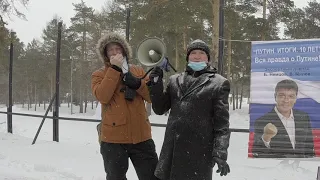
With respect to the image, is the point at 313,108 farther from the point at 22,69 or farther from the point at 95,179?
the point at 22,69

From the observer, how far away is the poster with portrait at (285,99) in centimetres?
484

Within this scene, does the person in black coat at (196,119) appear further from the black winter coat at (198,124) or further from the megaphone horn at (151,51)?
the megaphone horn at (151,51)

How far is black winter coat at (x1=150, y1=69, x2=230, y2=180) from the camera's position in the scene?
259 centimetres

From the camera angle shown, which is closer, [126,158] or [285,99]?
[126,158]

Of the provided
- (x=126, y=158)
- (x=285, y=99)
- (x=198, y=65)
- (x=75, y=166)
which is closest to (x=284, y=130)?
(x=285, y=99)

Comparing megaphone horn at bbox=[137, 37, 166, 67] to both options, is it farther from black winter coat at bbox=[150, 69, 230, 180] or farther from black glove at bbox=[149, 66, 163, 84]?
black winter coat at bbox=[150, 69, 230, 180]

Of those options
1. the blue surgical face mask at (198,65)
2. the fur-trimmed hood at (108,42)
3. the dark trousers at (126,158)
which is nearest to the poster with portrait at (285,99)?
the dark trousers at (126,158)

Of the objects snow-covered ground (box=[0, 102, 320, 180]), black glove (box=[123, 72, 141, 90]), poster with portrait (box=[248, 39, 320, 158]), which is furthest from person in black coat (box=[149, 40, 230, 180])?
snow-covered ground (box=[0, 102, 320, 180])

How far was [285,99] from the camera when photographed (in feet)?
16.6

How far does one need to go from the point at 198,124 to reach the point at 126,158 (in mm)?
921

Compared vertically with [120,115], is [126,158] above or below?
below

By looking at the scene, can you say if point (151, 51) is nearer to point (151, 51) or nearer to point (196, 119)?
point (151, 51)

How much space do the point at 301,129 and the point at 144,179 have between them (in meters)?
2.75

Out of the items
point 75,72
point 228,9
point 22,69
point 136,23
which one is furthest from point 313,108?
point 22,69
